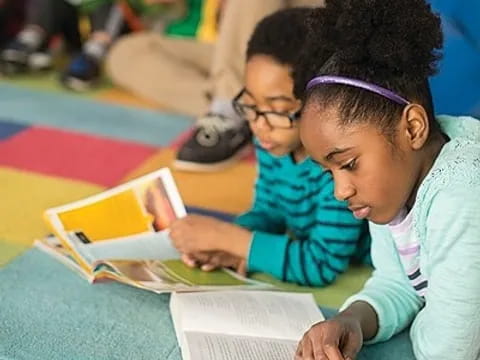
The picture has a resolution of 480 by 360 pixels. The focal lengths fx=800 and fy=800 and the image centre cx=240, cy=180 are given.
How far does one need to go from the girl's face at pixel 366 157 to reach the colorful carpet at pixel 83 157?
35 cm

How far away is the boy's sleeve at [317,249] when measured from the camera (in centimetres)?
132

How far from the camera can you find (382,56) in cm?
101

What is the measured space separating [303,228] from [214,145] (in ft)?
1.70

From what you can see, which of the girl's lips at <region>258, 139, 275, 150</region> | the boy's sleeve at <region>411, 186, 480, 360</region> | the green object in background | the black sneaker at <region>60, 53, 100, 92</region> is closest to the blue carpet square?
the black sneaker at <region>60, 53, 100, 92</region>

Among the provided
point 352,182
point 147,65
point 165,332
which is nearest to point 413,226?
point 352,182

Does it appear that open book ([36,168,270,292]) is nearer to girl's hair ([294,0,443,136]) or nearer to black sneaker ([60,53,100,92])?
girl's hair ([294,0,443,136])

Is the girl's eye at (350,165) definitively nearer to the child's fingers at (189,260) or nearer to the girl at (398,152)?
the girl at (398,152)

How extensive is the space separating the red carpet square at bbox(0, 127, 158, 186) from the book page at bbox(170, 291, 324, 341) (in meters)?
0.65

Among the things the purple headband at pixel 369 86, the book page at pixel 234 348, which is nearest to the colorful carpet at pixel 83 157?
the book page at pixel 234 348

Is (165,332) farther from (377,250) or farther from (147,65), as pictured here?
(147,65)

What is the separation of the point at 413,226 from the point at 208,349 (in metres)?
0.33

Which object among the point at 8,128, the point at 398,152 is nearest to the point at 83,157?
the point at 8,128

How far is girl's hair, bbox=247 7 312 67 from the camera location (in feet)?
4.25

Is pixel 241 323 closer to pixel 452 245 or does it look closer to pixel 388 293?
pixel 388 293
